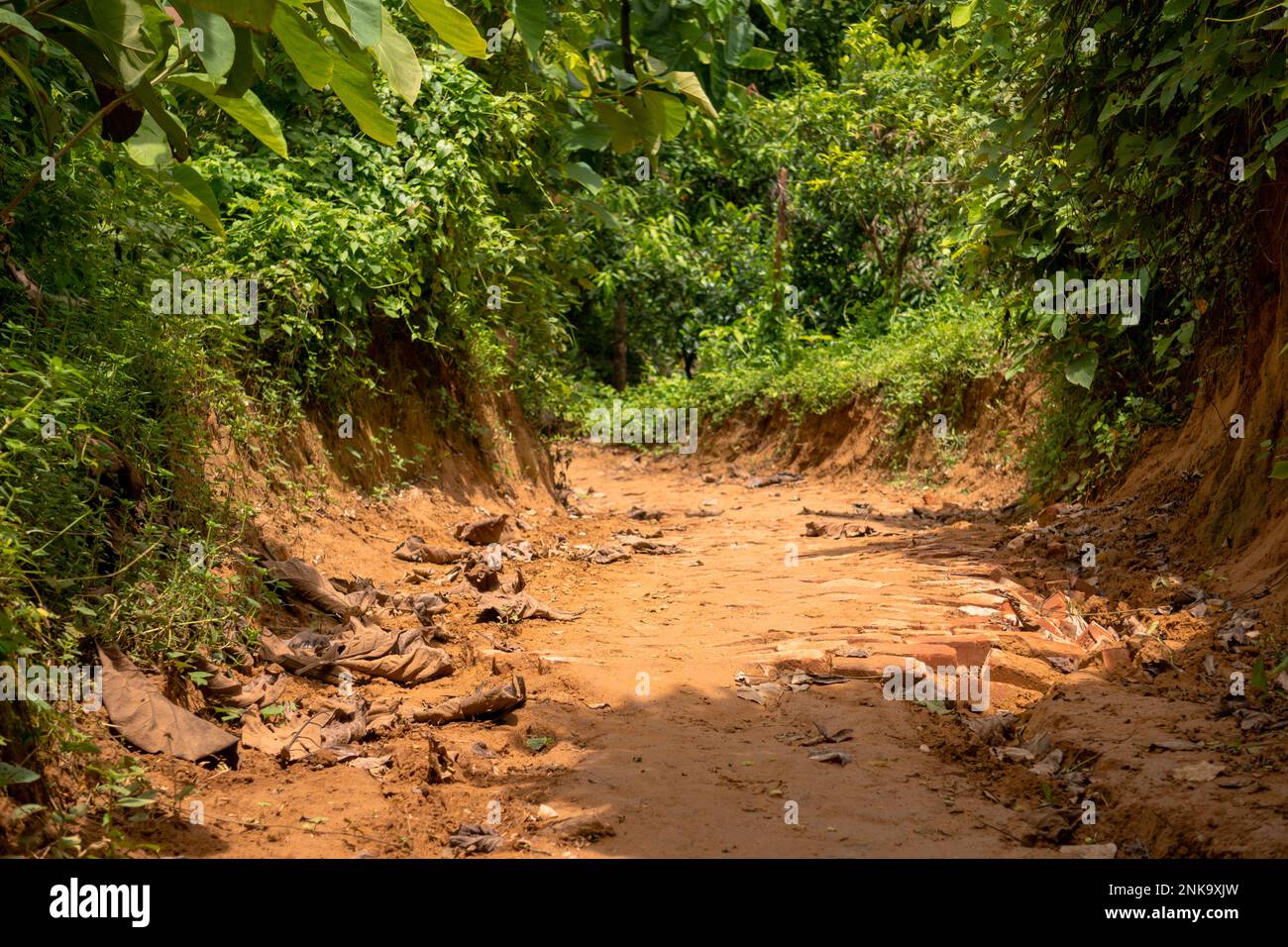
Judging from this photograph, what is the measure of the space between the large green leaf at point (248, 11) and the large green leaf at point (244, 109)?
405 mm

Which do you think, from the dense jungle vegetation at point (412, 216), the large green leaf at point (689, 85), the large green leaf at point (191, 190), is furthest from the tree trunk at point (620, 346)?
the large green leaf at point (689, 85)

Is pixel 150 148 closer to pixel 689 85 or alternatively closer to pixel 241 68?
pixel 241 68

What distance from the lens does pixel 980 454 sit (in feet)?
36.2

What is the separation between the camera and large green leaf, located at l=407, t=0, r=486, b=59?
2.21 m

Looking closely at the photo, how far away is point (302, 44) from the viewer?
86.7 inches

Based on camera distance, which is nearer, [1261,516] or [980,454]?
[1261,516]

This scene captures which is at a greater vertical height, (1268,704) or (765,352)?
(765,352)

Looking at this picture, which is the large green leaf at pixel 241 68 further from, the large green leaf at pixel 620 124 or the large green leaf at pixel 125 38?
the large green leaf at pixel 620 124

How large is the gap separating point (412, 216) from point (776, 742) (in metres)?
5.05

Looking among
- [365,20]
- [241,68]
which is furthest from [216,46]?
[365,20]

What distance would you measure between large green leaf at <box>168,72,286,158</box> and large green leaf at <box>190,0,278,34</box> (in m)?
0.40

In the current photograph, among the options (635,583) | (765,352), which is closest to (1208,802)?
(635,583)
